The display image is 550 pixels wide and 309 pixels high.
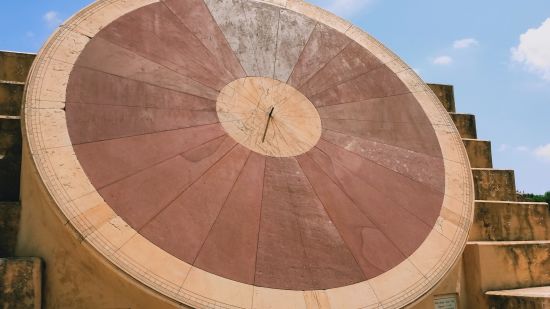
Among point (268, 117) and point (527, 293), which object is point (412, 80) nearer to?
point (268, 117)

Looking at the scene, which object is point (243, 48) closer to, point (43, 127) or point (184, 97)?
point (184, 97)

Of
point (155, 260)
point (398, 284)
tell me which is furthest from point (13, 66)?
point (398, 284)

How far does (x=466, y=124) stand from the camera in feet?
30.1

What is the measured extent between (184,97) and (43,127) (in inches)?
66.2

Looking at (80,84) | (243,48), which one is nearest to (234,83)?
(243,48)

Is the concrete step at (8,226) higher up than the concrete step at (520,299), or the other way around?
the concrete step at (8,226)

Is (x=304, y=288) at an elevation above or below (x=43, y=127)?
below

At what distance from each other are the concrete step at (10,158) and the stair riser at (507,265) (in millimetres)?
5802

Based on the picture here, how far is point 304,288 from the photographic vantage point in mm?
4812

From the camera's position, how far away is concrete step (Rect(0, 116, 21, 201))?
5.51m

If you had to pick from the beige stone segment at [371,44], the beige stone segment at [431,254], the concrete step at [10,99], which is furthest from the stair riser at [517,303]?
the concrete step at [10,99]

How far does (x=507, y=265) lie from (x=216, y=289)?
15.1 ft

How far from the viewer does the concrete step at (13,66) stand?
270 inches

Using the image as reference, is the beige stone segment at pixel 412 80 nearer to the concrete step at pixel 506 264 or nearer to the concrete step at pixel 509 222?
the concrete step at pixel 509 222
